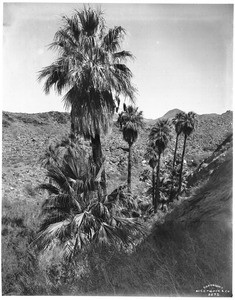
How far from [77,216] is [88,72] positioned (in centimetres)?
375

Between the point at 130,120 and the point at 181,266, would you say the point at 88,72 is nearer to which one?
the point at 181,266

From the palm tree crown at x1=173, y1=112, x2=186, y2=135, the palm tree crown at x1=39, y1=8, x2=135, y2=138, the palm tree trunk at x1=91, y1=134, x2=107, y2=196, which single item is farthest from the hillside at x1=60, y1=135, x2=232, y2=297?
the palm tree crown at x1=173, y1=112, x2=186, y2=135

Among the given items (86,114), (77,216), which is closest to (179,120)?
(86,114)

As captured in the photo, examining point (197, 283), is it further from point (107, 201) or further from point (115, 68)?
point (115, 68)

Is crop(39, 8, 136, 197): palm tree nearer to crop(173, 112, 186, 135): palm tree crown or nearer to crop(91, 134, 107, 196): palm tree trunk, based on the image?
crop(91, 134, 107, 196): palm tree trunk

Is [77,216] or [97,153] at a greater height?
[97,153]

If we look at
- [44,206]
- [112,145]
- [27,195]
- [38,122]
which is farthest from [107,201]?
[38,122]

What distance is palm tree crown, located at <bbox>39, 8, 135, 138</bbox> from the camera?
30.6 feet

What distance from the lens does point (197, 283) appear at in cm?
942

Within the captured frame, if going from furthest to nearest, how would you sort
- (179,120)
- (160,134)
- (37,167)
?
(37,167) < (179,120) < (160,134)

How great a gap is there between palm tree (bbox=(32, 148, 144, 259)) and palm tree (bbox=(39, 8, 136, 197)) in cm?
59

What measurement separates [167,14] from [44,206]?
6.44 metres

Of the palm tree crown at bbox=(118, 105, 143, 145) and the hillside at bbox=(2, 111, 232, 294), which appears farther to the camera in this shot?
the palm tree crown at bbox=(118, 105, 143, 145)

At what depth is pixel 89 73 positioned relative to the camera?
9.34 meters
